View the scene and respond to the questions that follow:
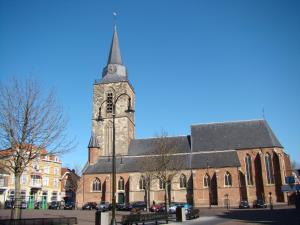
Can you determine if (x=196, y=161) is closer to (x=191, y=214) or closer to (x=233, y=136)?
(x=233, y=136)

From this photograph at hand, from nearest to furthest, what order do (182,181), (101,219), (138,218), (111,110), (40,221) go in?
(101,219) < (40,221) < (138,218) < (182,181) < (111,110)

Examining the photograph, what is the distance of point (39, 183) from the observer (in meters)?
62.0

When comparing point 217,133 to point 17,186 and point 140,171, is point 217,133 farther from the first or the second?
point 17,186

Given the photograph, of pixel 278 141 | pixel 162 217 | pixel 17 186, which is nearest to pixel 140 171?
pixel 278 141

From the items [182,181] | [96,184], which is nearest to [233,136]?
[182,181]

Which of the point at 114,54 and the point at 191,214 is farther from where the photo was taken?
the point at 114,54

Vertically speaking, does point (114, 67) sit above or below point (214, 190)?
above

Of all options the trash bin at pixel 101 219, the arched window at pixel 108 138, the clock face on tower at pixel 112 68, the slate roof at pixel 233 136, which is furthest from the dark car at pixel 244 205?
the clock face on tower at pixel 112 68

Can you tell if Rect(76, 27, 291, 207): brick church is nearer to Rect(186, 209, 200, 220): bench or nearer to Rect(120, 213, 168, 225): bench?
Rect(186, 209, 200, 220): bench

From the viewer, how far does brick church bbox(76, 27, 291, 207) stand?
48656mm

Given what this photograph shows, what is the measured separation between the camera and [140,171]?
51250 millimetres

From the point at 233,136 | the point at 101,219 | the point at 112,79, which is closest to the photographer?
the point at 101,219

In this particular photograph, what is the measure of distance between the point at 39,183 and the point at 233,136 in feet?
124

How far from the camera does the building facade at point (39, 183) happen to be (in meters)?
55.2
